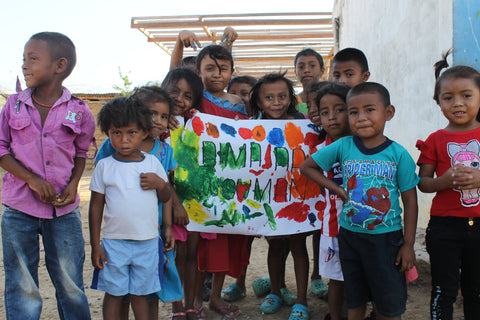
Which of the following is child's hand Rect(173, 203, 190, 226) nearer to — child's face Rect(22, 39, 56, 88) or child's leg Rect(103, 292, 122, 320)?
child's leg Rect(103, 292, 122, 320)

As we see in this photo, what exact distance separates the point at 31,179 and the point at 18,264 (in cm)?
49

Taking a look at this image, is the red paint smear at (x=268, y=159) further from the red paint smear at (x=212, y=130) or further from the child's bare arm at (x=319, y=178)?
the child's bare arm at (x=319, y=178)

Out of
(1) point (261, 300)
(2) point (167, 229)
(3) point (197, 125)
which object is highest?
(3) point (197, 125)

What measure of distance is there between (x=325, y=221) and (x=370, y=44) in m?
5.53

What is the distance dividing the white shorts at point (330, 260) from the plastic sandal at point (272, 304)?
0.71 metres

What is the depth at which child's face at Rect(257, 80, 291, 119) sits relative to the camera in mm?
3199

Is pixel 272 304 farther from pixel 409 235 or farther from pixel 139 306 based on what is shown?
pixel 409 235

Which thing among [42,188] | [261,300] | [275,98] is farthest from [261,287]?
[42,188]

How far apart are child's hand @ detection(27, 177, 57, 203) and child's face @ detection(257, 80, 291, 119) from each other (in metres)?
1.69

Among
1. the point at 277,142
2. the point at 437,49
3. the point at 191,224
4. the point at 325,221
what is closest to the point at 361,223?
the point at 325,221

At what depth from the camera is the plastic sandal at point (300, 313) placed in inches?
116

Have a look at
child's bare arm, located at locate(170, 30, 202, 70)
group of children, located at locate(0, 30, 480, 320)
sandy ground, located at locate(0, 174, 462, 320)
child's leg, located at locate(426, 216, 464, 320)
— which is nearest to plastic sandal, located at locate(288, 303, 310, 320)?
sandy ground, located at locate(0, 174, 462, 320)

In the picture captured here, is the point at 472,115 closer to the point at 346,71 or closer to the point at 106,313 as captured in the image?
the point at 346,71

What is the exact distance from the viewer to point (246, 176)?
124 inches
